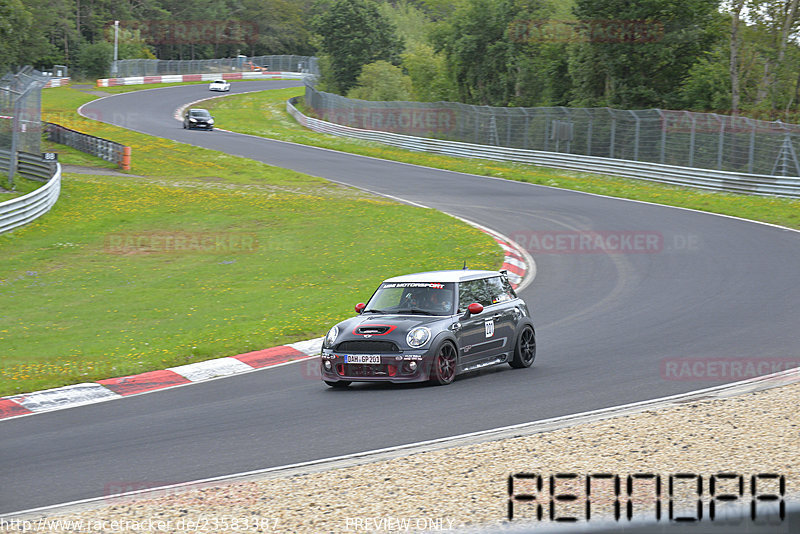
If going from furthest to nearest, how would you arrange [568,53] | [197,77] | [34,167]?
[197,77] → [568,53] → [34,167]

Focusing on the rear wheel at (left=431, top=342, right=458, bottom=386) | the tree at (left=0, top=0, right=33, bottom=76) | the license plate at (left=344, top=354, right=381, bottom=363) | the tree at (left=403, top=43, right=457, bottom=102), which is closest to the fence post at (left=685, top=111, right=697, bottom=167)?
the rear wheel at (left=431, top=342, right=458, bottom=386)

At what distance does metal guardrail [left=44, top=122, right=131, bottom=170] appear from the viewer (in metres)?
42.6

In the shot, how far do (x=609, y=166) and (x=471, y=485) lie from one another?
34230mm

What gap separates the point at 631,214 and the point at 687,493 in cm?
2282

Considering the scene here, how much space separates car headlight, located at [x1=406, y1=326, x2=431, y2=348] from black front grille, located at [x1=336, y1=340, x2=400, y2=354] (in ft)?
0.66

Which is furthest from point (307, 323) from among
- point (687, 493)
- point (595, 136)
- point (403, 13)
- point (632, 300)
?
point (403, 13)

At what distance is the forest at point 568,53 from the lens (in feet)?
151

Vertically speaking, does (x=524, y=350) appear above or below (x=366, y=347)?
below

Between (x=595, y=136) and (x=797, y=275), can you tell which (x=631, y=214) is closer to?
(x=797, y=275)

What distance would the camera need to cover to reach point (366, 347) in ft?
39.6

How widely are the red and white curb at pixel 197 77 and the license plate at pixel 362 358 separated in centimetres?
8499

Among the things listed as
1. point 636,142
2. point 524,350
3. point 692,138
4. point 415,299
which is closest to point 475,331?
point 415,299
